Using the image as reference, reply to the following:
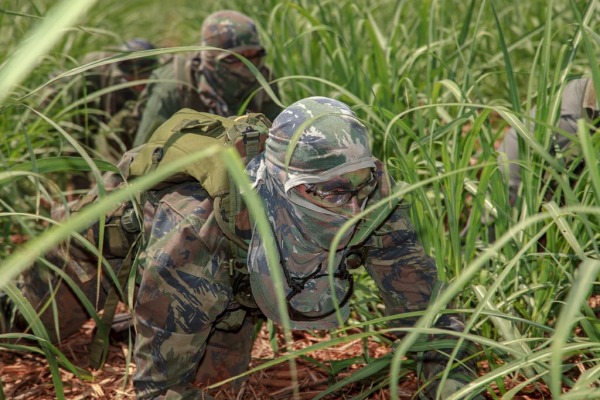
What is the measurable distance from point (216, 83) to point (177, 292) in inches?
74.4

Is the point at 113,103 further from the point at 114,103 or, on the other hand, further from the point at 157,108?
the point at 157,108

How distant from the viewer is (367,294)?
272 cm

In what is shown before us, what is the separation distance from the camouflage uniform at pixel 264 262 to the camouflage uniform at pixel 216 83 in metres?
1.65

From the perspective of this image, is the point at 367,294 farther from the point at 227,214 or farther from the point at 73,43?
the point at 73,43

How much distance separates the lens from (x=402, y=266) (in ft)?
7.02

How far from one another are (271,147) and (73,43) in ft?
10.2

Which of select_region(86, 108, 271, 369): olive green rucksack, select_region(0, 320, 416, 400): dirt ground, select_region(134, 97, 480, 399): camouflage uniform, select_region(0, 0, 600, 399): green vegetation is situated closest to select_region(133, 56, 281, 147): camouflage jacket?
select_region(0, 0, 600, 399): green vegetation

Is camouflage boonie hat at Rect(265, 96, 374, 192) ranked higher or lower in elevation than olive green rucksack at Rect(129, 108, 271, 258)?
higher

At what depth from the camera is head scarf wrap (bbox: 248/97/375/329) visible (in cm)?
180

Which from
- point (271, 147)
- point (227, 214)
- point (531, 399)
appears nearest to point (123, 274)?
point (227, 214)

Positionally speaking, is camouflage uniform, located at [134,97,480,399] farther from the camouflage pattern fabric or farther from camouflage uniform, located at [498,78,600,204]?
the camouflage pattern fabric

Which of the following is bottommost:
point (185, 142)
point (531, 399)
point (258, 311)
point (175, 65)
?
point (531, 399)

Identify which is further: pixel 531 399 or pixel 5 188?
pixel 5 188

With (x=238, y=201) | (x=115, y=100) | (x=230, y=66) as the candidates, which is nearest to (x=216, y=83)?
(x=230, y=66)
